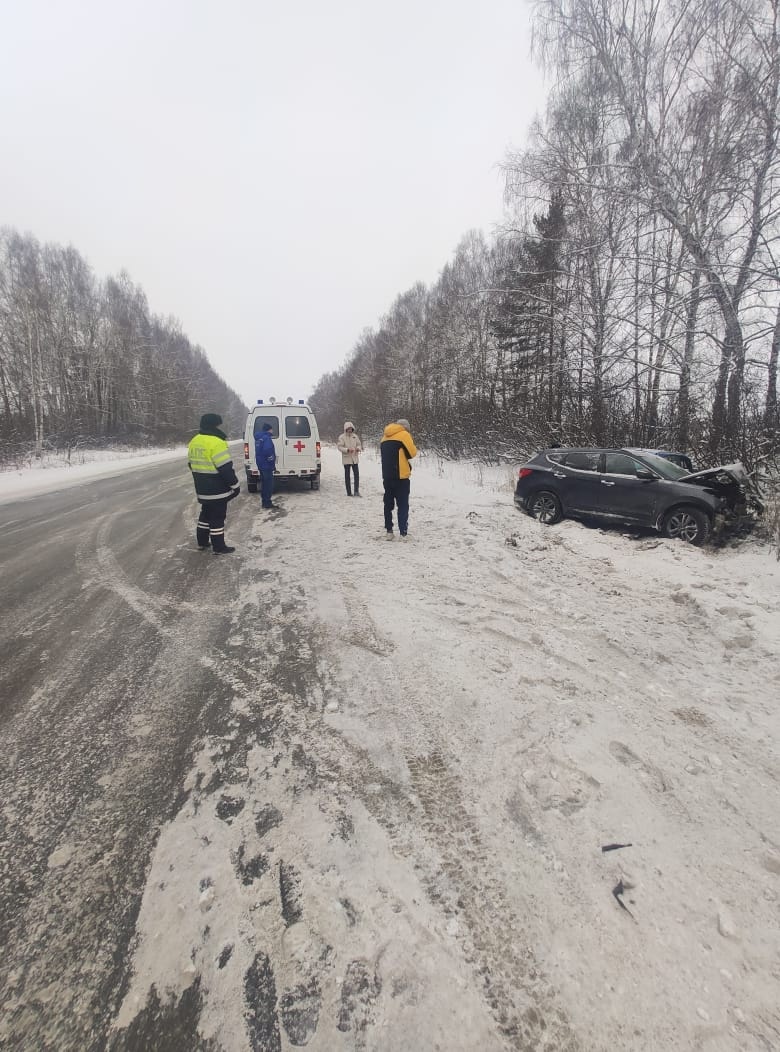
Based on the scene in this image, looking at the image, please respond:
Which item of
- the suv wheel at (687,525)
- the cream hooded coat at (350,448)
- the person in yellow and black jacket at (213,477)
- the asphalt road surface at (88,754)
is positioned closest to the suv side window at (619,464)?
the suv wheel at (687,525)

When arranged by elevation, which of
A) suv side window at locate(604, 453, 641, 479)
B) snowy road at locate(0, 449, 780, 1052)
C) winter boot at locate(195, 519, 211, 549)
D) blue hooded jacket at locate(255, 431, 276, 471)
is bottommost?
snowy road at locate(0, 449, 780, 1052)

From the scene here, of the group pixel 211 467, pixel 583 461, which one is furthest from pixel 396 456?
pixel 583 461

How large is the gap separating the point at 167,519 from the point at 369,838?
26.0 ft

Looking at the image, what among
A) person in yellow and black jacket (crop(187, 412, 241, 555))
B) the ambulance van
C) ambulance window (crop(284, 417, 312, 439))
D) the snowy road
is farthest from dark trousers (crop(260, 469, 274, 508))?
the snowy road

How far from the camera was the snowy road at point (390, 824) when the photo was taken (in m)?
1.34

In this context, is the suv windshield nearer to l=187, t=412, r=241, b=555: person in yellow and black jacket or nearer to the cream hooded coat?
the cream hooded coat

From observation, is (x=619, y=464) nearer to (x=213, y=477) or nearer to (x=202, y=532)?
(x=213, y=477)

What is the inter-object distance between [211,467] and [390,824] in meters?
5.05

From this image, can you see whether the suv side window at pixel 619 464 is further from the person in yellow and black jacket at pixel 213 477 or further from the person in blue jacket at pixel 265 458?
the person in blue jacket at pixel 265 458

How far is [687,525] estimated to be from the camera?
688cm

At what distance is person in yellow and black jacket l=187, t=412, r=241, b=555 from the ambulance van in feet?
15.7

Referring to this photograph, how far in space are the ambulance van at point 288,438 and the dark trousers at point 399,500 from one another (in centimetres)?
500

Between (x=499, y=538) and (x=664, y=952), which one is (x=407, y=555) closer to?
(x=499, y=538)

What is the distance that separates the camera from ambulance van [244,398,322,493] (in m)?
10.7
